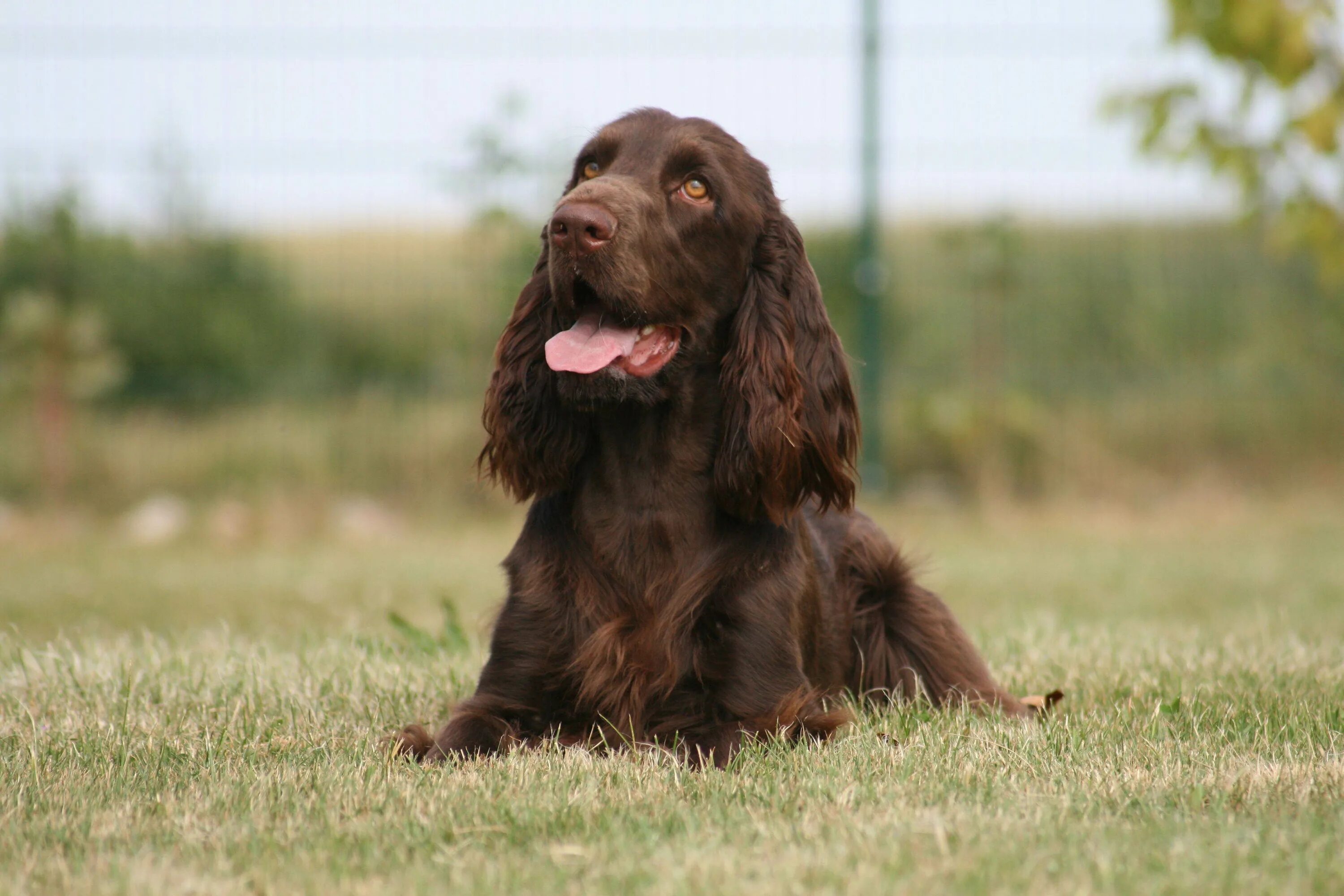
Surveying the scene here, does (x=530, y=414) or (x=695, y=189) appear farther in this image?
(x=530, y=414)

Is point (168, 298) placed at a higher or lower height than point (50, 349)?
higher

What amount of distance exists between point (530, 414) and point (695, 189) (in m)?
0.64

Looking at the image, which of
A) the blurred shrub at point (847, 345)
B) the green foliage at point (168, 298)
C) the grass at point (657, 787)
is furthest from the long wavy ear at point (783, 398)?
the green foliage at point (168, 298)

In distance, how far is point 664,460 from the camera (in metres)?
3.07

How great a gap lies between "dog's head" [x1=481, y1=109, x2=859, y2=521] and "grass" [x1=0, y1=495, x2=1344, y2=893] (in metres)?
0.65

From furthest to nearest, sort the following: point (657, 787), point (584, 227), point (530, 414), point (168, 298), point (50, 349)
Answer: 1. point (168, 298)
2. point (50, 349)
3. point (530, 414)
4. point (584, 227)
5. point (657, 787)

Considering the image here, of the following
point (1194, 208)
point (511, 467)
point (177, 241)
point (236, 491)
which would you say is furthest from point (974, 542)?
Answer: point (511, 467)

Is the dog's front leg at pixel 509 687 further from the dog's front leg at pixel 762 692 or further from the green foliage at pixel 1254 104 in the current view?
the green foliage at pixel 1254 104

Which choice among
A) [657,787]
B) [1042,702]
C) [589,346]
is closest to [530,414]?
[589,346]

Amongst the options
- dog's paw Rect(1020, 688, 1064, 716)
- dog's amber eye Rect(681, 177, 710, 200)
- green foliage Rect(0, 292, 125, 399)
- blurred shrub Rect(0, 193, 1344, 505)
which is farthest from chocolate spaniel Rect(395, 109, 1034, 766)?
green foliage Rect(0, 292, 125, 399)

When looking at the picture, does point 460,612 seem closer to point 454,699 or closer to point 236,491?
point 454,699

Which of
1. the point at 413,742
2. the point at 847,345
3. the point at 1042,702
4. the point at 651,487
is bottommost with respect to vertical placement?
the point at 1042,702

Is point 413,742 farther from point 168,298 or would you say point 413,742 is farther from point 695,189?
point 168,298

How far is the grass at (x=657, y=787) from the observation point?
2018 millimetres
